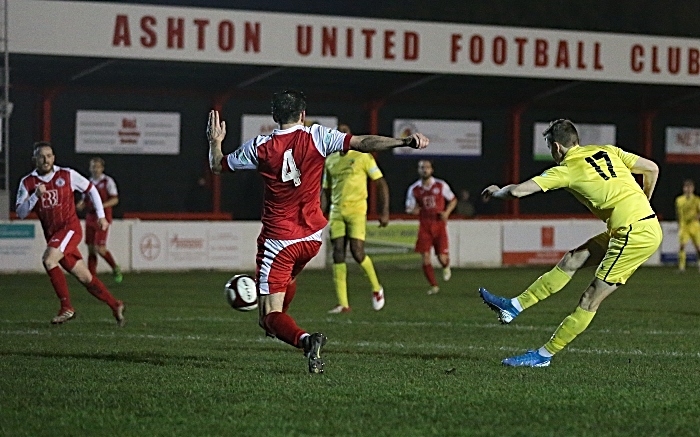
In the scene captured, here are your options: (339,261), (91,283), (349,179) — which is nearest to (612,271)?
(91,283)

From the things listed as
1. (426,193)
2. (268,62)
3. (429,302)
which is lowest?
(429,302)

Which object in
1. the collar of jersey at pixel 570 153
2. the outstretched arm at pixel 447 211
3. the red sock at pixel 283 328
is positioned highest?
the collar of jersey at pixel 570 153

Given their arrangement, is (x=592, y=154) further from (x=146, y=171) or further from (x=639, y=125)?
(x=639, y=125)

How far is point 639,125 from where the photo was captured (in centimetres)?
3478

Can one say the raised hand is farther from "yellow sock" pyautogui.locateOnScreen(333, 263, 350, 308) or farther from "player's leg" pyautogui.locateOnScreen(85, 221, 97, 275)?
"player's leg" pyautogui.locateOnScreen(85, 221, 97, 275)

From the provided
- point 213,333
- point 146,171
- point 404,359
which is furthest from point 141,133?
point 404,359

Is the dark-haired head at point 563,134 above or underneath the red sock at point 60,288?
above

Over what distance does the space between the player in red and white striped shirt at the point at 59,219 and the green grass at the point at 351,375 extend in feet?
1.21

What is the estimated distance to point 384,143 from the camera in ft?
26.8

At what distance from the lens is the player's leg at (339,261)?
581 inches

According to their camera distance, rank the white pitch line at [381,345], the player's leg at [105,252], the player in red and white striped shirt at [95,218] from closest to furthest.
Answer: the white pitch line at [381,345] → the player's leg at [105,252] → the player in red and white striped shirt at [95,218]

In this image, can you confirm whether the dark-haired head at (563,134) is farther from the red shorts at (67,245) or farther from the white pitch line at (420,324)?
the red shorts at (67,245)

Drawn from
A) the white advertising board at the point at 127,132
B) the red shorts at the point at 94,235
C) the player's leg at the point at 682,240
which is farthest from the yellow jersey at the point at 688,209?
the red shorts at the point at 94,235

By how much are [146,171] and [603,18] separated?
2885cm
